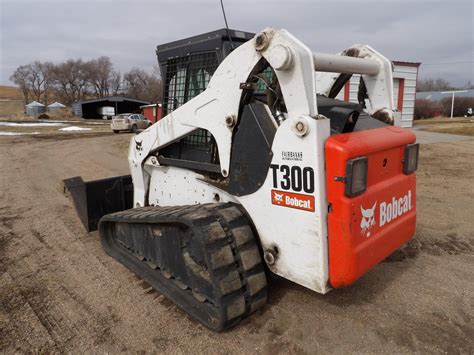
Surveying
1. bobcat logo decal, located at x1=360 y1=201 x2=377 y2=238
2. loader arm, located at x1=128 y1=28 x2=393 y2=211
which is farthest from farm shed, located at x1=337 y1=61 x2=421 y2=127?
bobcat logo decal, located at x1=360 y1=201 x2=377 y2=238

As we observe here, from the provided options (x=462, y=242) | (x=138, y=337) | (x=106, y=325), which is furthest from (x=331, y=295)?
(x=462, y=242)

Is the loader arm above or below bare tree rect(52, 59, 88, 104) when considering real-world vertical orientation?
below

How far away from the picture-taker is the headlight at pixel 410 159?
284cm

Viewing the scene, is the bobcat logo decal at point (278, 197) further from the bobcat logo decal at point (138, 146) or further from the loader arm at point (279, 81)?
the bobcat logo decal at point (138, 146)

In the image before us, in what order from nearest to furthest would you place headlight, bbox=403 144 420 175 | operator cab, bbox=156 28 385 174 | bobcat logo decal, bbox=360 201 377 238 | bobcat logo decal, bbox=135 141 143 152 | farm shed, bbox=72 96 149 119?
1. bobcat logo decal, bbox=360 201 377 238
2. operator cab, bbox=156 28 385 174
3. headlight, bbox=403 144 420 175
4. bobcat logo decal, bbox=135 141 143 152
5. farm shed, bbox=72 96 149 119

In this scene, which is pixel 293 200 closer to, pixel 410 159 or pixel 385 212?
pixel 385 212

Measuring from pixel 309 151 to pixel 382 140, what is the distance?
0.68m

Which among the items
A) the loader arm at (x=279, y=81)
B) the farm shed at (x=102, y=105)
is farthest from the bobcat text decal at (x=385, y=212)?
the farm shed at (x=102, y=105)

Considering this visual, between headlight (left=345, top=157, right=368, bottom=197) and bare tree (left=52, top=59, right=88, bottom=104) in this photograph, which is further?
bare tree (left=52, top=59, right=88, bottom=104)

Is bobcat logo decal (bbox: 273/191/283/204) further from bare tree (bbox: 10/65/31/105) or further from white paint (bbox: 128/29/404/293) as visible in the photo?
bare tree (bbox: 10/65/31/105)

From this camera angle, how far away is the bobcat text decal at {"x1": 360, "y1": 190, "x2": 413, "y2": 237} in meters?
2.39

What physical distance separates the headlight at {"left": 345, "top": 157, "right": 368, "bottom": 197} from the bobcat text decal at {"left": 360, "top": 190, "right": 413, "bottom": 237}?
147mm

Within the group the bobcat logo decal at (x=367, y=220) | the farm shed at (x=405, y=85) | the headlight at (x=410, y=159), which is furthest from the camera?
the farm shed at (x=405, y=85)

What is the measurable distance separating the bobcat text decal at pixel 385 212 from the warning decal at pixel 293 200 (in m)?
0.35
